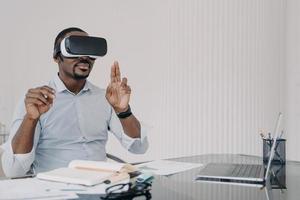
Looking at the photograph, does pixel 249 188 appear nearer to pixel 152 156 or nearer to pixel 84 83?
pixel 84 83

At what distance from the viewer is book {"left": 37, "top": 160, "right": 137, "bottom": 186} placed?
3.78 ft

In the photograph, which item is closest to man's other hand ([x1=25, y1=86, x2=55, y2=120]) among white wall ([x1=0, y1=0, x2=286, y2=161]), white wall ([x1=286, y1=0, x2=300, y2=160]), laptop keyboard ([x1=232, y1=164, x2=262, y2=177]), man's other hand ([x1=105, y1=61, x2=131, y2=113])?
man's other hand ([x1=105, y1=61, x2=131, y2=113])

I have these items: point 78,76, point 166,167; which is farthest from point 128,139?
point 166,167

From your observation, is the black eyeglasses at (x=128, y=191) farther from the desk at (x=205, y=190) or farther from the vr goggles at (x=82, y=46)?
the vr goggles at (x=82, y=46)

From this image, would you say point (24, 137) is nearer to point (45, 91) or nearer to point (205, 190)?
point (45, 91)

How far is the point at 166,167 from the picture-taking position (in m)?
1.54

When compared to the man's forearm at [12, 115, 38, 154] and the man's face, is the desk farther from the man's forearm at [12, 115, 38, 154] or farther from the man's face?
the man's face

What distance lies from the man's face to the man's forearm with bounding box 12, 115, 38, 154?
0.37 m

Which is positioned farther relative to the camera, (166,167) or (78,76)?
(78,76)

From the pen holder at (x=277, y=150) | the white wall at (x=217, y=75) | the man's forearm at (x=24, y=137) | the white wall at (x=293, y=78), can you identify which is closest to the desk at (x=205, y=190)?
the pen holder at (x=277, y=150)

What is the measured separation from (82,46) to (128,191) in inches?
29.7

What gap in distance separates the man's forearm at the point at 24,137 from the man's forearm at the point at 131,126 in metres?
0.46

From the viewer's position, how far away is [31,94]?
1.51 meters

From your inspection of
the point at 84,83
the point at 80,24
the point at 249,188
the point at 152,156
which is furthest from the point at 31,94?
the point at 80,24
